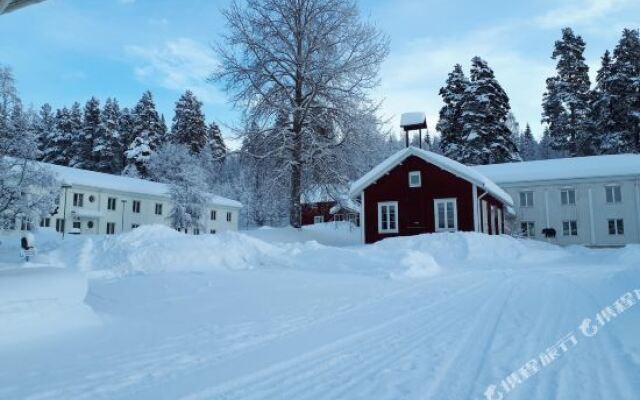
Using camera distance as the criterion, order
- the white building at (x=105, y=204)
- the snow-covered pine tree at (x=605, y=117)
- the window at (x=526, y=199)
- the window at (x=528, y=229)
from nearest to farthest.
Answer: the window at (x=528, y=229) → the window at (x=526, y=199) → the white building at (x=105, y=204) → the snow-covered pine tree at (x=605, y=117)

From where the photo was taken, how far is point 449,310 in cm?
693

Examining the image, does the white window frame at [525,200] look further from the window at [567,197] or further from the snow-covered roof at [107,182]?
the snow-covered roof at [107,182]

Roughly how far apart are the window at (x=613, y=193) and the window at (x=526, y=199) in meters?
4.52

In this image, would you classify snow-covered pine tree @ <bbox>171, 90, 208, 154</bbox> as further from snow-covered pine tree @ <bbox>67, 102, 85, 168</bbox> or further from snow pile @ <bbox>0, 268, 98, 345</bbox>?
snow pile @ <bbox>0, 268, 98, 345</bbox>

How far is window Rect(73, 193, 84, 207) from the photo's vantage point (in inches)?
1427

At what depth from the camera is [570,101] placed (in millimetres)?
46125

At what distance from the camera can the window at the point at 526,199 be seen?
3117cm

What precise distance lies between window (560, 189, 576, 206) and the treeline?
13.9 meters

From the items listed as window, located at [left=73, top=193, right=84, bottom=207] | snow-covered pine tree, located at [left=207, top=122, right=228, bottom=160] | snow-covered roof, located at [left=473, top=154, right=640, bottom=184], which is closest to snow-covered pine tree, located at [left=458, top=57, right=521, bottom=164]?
snow-covered roof, located at [left=473, top=154, right=640, bottom=184]

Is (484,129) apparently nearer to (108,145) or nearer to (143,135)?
(143,135)

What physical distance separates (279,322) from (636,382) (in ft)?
13.5

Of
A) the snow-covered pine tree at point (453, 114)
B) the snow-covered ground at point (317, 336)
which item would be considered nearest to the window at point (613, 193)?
the snow-covered pine tree at point (453, 114)

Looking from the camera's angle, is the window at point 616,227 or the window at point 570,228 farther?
the window at point 570,228

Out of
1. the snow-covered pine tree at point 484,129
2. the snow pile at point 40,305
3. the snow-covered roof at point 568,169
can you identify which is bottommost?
the snow pile at point 40,305
